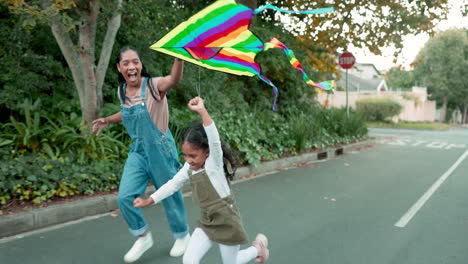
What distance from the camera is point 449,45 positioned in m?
43.6

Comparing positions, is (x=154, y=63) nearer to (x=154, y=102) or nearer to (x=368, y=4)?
(x=154, y=102)

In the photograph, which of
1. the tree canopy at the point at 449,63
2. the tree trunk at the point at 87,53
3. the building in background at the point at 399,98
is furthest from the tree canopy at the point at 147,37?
the tree canopy at the point at 449,63

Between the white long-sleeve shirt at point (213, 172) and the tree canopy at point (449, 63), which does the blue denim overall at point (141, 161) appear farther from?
the tree canopy at point (449, 63)

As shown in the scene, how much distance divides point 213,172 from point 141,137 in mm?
1004

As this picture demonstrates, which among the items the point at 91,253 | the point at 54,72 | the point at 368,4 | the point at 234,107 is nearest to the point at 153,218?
the point at 91,253

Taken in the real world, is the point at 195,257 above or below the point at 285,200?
above

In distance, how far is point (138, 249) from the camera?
376 centimetres

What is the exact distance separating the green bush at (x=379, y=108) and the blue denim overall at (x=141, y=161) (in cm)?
2769

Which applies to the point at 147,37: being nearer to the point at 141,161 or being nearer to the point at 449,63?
the point at 141,161

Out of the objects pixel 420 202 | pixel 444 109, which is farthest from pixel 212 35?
pixel 444 109

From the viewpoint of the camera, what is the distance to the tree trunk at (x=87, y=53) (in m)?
6.48

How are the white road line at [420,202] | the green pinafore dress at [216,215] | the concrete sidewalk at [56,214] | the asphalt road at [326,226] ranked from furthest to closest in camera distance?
the white road line at [420,202]
the concrete sidewalk at [56,214]
the asphalt road at [326,226]
the green pinafore dress at [216,215]

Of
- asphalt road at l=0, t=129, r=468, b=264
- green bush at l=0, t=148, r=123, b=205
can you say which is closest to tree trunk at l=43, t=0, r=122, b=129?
A: green bush at l=0, t=148, r=123, b=205

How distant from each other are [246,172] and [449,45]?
140 feet
